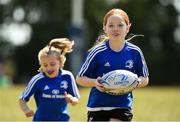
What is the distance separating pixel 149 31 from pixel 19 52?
9.87 metres

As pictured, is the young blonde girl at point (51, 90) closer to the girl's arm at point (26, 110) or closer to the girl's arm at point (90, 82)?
the girl's arm at point (26, 110)

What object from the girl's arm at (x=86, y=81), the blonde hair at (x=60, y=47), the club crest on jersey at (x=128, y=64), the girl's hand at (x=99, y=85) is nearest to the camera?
the girl's hand at (x=99, y=85)

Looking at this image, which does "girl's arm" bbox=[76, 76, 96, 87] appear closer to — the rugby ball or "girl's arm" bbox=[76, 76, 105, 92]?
"girl's arm" bbox=[76, 76, 105, 92]

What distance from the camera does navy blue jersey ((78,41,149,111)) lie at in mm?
8266

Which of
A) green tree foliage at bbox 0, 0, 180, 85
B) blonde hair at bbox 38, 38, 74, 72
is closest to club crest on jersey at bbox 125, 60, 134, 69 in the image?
blonde hair at bbox 38, 38, 74, 72

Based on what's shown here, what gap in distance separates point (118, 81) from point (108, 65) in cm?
24

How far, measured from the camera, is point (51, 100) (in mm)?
9219

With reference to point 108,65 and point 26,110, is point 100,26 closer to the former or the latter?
point 26,110

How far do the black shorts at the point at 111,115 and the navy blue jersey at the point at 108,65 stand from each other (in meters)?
0.04

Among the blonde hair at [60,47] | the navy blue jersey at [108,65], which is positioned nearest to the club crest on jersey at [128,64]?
the navy blue jersey at [108,65]

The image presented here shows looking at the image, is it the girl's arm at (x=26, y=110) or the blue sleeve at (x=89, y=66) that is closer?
the blue sleeve at (x=89, y=66)

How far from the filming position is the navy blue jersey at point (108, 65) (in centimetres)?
827

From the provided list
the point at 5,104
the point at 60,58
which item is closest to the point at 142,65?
the point at 60,58

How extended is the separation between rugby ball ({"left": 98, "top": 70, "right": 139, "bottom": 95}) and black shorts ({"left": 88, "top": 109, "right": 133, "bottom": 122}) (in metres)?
0.21
